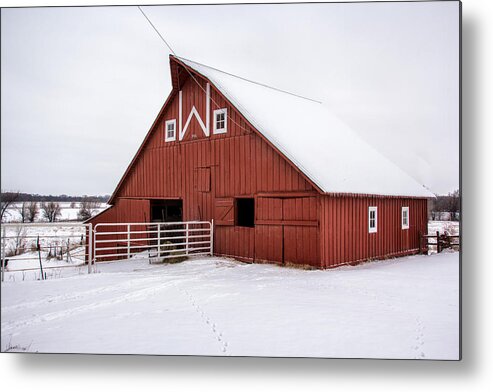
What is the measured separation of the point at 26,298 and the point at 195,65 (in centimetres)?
584

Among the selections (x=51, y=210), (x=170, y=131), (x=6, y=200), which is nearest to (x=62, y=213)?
(x=51, y=210)

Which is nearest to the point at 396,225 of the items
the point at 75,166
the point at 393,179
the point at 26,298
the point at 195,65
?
the point at 393,179

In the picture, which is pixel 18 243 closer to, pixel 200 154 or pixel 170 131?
pixel 200 154

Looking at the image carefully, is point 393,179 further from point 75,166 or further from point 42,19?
point 42,19

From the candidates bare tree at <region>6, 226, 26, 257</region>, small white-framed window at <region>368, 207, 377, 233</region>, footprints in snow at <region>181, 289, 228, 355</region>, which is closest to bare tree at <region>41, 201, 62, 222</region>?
bare tree at <region>6, 226, 26, 257</region>

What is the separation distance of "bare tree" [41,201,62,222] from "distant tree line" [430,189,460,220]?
6.30 m

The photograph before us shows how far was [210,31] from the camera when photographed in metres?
6.25

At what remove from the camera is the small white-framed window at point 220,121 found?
10359mm

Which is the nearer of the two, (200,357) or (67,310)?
(200,357)

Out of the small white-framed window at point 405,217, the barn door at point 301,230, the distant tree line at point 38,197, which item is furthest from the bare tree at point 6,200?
the small white-framed window at point 405,217

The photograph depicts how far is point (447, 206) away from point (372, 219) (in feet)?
13.9

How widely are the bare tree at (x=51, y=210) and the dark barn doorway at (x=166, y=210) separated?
5134mm

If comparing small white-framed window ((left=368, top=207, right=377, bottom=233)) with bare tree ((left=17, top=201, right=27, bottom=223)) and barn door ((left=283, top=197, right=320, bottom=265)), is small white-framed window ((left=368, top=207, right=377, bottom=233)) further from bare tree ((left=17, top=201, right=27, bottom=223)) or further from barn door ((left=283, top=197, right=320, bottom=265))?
bare tree ((left=17, top=201, right=27, bottom=223))

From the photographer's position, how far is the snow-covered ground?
5.01 meters
